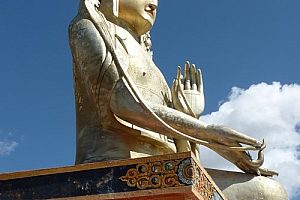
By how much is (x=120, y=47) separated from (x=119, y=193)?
5.38 ft

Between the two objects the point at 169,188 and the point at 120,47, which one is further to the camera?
the point at 120,47

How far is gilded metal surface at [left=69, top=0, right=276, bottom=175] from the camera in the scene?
5.20 m

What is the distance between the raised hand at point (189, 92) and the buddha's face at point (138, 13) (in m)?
0.55

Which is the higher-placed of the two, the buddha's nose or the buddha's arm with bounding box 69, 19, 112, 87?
the buddha's nose

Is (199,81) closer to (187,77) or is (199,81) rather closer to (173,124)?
(187,77)

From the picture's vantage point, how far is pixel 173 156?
4562 millimetres

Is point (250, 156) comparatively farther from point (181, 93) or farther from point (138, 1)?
point (138, 1)

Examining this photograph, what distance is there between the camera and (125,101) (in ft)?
17.0

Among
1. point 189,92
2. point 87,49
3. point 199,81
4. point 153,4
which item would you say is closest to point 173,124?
point 87,49

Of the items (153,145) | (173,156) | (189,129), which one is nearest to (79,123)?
(153,145)

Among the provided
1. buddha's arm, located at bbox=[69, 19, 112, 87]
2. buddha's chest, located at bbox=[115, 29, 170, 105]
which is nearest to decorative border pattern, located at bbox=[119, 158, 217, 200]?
buddha's arm, located at bbox=[69, 19, 112, 87]

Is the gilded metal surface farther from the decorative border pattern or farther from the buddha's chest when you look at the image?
the decorative border pattern

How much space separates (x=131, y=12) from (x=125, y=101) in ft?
4.59

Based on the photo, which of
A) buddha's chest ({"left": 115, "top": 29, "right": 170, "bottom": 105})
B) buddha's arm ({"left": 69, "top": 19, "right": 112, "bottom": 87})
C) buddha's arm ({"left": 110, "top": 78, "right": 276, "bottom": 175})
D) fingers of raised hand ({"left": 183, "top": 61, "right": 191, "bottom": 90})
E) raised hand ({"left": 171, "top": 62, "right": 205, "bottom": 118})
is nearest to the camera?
buddha's arm ({"left": 110, "top": 78, "right": 276, "bottom": 175})
